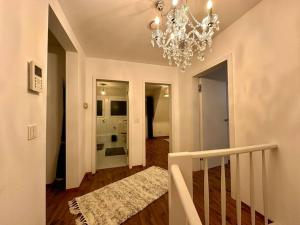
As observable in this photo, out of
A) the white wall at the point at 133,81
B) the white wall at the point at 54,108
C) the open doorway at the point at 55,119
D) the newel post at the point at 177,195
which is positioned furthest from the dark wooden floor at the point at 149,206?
the newel post at the point at 177,195

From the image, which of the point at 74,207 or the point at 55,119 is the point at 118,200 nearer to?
the point at 74,207

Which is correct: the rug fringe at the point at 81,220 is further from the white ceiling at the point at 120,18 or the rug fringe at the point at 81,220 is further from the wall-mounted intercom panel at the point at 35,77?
the white ceiling at the point at 120,18

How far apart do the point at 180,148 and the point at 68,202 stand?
237 centimetres

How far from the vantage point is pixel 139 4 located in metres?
1.58

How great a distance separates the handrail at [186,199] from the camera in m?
0.61

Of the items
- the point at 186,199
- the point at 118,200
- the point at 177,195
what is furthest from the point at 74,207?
the point at 186,199

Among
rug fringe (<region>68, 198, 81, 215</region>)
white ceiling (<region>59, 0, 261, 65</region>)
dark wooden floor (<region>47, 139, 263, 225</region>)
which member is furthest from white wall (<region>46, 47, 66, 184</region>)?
rug fringe (<region>68, 198, 81, 215</region>)

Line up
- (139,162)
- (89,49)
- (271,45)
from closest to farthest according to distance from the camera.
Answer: (271,45) → (89,49) → (139,162)

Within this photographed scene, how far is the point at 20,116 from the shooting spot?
886 millimetres

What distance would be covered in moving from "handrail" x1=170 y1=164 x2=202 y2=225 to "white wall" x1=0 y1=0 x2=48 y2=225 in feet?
2.98

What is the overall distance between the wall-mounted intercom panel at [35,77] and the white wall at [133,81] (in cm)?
182

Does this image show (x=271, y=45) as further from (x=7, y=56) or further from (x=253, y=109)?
(x=7, y=56)

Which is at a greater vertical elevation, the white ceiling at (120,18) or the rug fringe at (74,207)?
the white ceiling at (120,18)

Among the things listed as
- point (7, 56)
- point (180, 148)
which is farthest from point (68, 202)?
point (180, 148)
